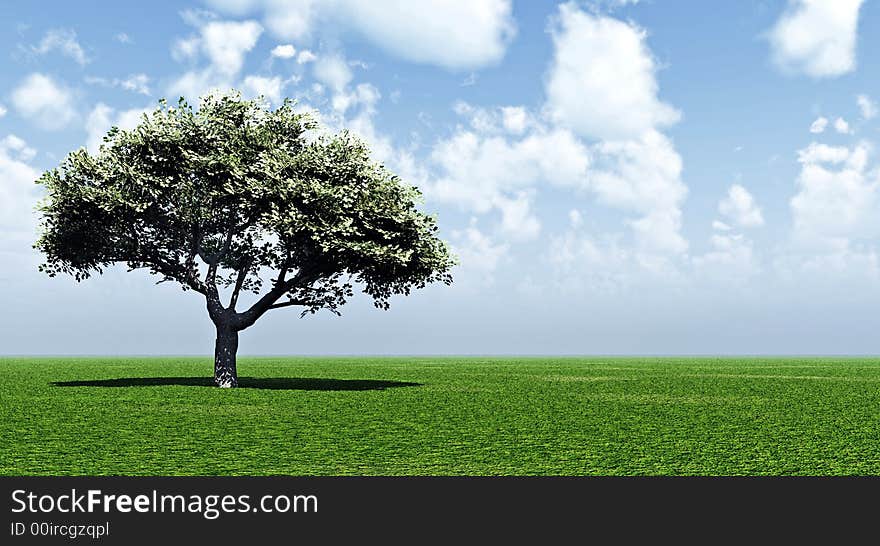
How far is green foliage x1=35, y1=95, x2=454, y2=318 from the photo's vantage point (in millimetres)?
36000

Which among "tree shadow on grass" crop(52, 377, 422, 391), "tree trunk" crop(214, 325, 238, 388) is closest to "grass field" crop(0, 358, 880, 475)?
"tree shadow on grass" crop(52, 377, 422, 391)

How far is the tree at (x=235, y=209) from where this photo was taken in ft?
118

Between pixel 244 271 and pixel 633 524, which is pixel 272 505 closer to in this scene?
pixel 633 524

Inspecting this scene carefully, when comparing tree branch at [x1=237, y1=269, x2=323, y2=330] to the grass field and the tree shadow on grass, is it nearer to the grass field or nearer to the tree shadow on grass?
the tree shadow on grass

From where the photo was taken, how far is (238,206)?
37312 mm

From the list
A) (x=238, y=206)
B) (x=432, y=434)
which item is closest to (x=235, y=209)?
(x=238, y=206)

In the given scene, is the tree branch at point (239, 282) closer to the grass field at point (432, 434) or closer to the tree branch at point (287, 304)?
the tree branch at point (287, 304)

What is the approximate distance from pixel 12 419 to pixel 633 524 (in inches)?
769

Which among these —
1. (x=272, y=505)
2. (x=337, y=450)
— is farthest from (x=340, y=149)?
(x=272, y=505)

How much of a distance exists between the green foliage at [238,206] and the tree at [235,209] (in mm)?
61

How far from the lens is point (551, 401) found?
30.3 m

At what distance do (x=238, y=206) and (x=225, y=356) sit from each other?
328 inches

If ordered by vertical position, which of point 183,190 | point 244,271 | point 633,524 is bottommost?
point 633,524

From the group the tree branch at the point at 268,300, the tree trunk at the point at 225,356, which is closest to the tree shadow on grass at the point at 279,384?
the tree trunk at the point at 225,356
